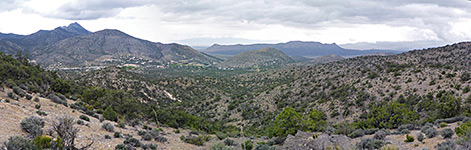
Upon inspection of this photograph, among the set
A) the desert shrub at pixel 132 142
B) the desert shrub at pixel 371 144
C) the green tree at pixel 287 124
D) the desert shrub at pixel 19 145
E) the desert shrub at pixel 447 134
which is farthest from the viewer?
Result: the green tree at pixel 287 124

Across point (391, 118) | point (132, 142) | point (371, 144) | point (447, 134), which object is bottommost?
point (391, 118)

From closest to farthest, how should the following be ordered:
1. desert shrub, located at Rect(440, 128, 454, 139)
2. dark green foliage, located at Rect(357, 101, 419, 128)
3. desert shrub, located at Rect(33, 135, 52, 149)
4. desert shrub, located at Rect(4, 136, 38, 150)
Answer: desert shrub, located at Rect(4, 136, 38, 150), desert shrub, located at Rect(33, 135, 52, 149), desert shrub, located at Rect(440, 128, 454, 139), dark green foliage, located at Rect(357, 101, 419, 128)

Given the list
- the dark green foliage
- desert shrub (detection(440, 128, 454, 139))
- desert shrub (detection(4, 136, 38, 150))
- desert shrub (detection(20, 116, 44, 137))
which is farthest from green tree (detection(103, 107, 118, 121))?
desert shrub (detection(440, 128, 454, 139))

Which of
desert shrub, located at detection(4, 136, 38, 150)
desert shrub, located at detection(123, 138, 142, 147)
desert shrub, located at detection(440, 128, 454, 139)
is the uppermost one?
desert shrub, located at detection(4, 136, 38, 150)

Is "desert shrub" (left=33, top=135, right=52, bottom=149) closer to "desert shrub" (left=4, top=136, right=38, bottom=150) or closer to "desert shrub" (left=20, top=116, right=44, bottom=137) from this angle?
"desert shrub" (left=4, top=136, right=38, bottom=150)

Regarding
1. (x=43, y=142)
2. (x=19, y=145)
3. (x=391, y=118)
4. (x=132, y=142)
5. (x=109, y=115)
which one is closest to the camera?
(x=19, y=145)

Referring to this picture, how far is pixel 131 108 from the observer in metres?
25.2

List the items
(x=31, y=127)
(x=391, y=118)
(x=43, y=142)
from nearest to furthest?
1. (x=43, y=142)
2. (x=31, y=127)
3. (x=391, y=118)

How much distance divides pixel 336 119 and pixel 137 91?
39.5 m

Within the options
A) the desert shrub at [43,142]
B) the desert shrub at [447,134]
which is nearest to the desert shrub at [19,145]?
the desert shrub at [43,142]

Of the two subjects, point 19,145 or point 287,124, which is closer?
point 19,145

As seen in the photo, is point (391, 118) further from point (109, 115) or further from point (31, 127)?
point (31, 127)

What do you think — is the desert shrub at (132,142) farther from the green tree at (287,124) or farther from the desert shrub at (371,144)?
the desert shrub at (371,144)

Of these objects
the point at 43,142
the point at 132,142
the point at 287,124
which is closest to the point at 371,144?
the point at 287,124
